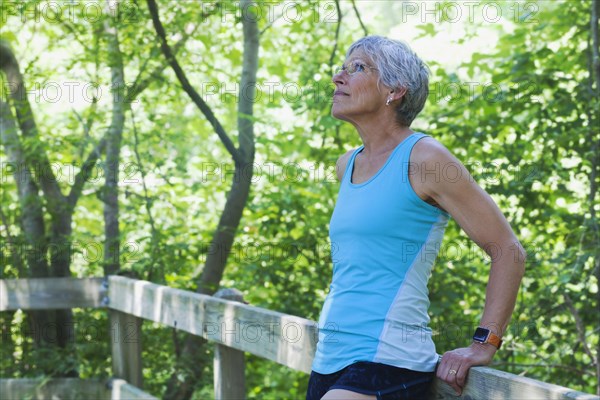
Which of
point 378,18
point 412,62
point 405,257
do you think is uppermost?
point 378,18

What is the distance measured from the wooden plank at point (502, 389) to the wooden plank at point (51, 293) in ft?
9.75

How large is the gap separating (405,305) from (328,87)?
3258 millimetres

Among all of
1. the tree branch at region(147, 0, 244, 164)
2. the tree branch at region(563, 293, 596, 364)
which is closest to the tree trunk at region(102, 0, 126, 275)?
the tree branch at region(147, 0, 244, 164)

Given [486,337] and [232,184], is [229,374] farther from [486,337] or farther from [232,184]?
[232,184]

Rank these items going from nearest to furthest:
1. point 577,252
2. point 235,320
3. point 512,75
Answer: point 235,320
point 577,252
point 512,75

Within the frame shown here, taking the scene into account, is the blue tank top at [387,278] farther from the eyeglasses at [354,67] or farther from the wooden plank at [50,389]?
the wooden plank at [50,389]

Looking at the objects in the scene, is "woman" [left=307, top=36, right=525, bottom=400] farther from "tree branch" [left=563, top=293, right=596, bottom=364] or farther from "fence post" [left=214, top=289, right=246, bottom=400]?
"tree branch" [left=563, top=293, right=596, bottom=364]

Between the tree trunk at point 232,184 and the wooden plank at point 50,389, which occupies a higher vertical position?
the tree trunk at point 232,184

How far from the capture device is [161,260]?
5.11 metres

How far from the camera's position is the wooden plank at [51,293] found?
4.62 metres

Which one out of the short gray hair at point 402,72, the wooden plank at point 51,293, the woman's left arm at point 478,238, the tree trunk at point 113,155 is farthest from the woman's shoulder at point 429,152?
the tree trunk at point 113,155

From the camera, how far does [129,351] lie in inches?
175

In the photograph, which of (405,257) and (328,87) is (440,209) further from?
(328,87)

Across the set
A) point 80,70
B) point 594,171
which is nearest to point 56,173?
point 80,70
